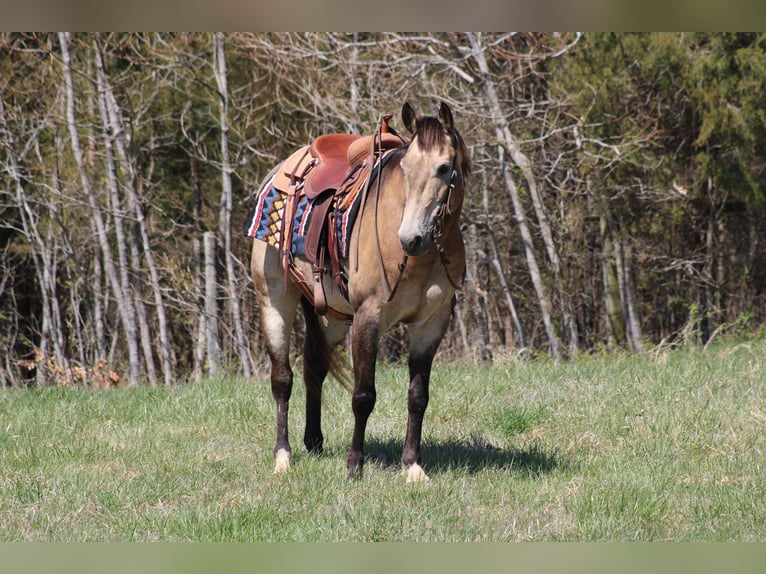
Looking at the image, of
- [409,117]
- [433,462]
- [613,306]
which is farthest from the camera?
[613,306]

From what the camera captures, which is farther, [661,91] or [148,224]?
[148,224]

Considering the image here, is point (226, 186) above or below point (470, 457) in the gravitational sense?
above

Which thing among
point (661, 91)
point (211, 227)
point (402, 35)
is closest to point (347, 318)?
point (402, 35)

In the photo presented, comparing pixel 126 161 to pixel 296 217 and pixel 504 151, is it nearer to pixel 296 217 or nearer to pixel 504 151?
pixel 504 151

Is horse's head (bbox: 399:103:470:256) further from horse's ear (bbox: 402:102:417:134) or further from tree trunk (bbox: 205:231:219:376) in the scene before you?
tree trunk (bbox: 205:231:219:376)

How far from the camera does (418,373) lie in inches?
197

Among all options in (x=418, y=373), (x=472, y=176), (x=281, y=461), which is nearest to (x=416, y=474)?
(x=418, y=373)

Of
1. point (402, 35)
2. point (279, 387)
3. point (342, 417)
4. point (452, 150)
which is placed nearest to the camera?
point (452, 150)

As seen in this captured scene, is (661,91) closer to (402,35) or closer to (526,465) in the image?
(402,35)

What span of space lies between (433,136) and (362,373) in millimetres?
1468

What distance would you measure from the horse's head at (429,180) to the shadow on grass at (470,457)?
5.41 ft

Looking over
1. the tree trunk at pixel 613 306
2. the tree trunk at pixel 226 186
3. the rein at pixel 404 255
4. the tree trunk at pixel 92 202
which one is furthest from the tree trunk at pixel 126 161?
the rein at pixel 404 255

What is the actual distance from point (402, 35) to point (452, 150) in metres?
7.50

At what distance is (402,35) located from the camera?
11320 mm
